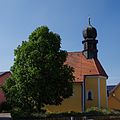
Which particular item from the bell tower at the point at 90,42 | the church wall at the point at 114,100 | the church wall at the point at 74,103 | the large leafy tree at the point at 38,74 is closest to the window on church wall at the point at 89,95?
the church wall at the point at 74,103

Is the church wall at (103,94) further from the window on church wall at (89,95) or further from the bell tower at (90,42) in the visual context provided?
the bell tower at (90,42)

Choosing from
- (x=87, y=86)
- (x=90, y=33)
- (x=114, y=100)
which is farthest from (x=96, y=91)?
(x=114, y=100)

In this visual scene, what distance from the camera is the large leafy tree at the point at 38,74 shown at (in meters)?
33.2

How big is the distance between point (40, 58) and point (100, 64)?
52.5ft

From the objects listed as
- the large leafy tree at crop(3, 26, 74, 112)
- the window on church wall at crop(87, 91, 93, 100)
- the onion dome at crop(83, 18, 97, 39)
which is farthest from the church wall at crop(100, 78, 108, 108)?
the large leafy tree at crop(3, 26, 74, 112)

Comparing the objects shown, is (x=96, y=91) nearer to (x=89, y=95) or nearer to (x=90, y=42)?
(x=89, y=95)

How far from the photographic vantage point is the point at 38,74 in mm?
33031

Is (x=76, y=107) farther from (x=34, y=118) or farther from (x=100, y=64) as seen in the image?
(x=34, y=118)

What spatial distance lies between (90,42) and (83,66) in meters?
3.72

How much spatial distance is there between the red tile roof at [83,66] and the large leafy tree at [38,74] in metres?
10.6

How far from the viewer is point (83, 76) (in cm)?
4600

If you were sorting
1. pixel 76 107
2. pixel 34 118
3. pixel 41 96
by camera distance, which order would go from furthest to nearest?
pixel 76 107
pixel 41 96
pixel 34 118

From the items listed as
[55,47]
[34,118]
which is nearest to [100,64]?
[55,47]

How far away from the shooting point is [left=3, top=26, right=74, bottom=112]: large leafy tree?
33250 mm
